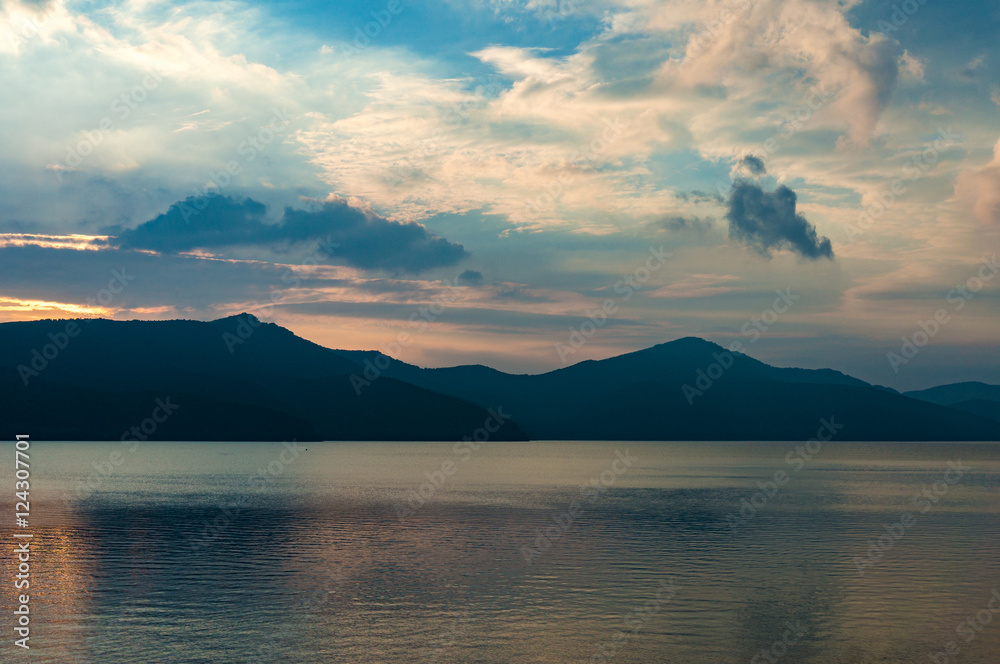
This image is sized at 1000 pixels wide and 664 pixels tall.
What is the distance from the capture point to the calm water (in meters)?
36.4

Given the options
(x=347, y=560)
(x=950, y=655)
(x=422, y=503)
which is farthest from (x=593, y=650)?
(x=422, y=503)

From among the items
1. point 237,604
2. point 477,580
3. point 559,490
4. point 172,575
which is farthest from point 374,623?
point 559,490

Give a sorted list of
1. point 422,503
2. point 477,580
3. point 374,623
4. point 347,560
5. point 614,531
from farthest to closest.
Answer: point 422,503 < point 614,531 < point 347,560 < point 477,580 < point 374,623

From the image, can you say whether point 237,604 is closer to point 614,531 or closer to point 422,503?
point 614,531

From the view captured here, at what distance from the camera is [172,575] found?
5312 cm

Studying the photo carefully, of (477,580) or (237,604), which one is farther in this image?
(477,580)

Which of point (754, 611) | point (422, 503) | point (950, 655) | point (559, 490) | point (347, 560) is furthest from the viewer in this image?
point (559, 490)

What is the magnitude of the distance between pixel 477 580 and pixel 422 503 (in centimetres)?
6115

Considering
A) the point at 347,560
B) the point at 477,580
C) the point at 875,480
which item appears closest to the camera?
Answer: the point at 477,580

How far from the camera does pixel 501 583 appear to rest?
51062 mm

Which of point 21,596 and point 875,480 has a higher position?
point 21,596

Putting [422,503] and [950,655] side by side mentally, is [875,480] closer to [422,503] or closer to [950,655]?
[422,503]

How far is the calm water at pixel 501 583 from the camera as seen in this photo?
36406 mm

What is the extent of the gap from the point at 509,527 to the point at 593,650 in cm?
4666
